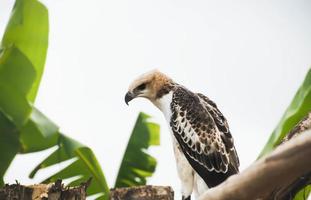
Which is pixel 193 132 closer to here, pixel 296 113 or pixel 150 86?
pixel 150 86

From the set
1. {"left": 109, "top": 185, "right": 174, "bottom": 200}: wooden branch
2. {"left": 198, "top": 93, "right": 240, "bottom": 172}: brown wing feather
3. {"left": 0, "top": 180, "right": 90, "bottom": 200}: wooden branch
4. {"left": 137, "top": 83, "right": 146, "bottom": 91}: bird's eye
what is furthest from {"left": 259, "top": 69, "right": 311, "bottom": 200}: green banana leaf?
{"left": 0, "top": 180, "right": 90, "bottom": 200}: wooden branch

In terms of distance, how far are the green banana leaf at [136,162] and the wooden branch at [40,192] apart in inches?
119

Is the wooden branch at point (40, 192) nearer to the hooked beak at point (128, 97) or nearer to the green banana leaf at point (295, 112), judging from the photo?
the hooked beak at point (128, 97)

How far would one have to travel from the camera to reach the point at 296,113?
431 centimetres

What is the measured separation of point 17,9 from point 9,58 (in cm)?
52

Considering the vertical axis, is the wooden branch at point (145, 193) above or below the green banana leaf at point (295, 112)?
below

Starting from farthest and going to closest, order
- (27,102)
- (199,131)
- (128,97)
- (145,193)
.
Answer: (27,102) < (128,97) < (199,131) < (145,193)

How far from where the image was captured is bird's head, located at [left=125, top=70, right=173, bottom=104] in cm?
425

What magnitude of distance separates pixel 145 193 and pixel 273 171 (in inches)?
67.8

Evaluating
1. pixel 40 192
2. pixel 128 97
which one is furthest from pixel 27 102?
pixel 40 192

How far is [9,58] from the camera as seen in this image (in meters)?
5.05

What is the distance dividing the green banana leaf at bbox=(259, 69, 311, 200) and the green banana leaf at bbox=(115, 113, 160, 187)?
193 cm

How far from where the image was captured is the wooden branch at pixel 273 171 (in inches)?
58.6

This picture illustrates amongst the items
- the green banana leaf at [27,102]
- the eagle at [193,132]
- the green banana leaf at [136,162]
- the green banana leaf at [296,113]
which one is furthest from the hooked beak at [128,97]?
the green banana leaf at [136,162]
